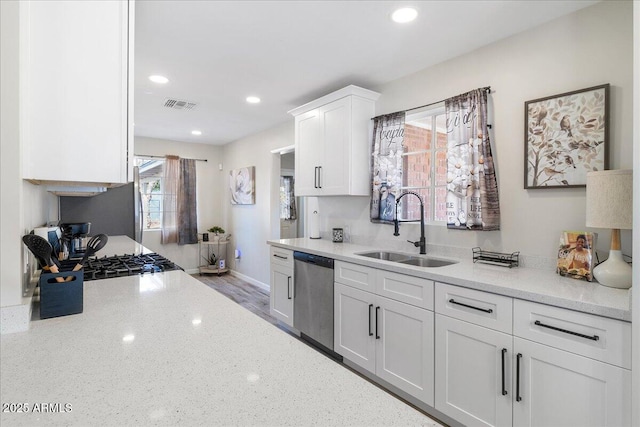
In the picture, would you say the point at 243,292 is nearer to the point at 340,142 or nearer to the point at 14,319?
the point at 340,142

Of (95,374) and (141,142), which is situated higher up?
(141,142)

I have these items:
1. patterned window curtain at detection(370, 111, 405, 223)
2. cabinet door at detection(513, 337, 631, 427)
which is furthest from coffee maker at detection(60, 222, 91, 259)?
cabinet door at detection(513, 337, 631, 427)

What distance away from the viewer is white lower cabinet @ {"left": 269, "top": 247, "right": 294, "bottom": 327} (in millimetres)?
3227

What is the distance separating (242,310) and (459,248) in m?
1.82

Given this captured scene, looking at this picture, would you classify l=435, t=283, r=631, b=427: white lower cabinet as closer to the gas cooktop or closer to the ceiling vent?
the gas cooktop

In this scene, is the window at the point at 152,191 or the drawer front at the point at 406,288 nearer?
the drawer front at the point at 406,288

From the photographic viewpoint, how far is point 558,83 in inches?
78.6

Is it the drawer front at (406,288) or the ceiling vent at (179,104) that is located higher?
the ceiling vent at (179,104)

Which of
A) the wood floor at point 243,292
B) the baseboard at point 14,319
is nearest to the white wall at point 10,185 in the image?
the baseboard at point 14,319

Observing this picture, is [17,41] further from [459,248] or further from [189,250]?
[189,250]

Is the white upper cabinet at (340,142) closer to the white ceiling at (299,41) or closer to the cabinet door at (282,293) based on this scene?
the white ceiling at (299,41)

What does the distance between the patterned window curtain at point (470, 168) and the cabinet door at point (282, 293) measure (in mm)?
A: 1614

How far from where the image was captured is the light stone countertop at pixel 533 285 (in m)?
1.37

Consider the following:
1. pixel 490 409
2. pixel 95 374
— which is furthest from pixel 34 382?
pixel 490 409
